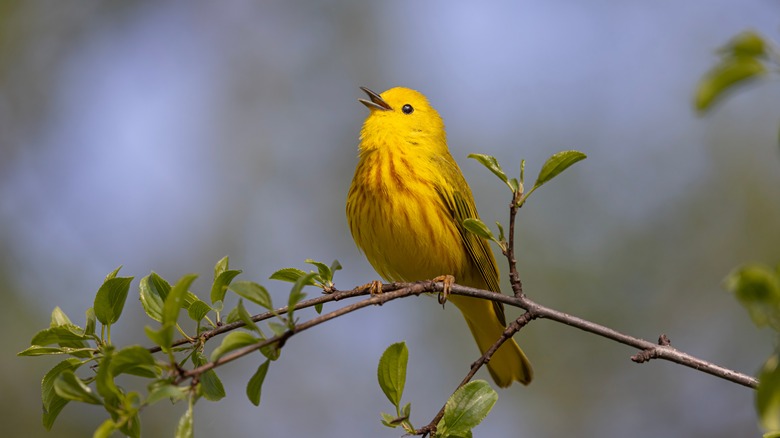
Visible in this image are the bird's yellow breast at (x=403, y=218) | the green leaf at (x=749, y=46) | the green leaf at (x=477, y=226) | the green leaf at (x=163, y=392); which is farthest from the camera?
the bird's yellow breast at (x=403, y=218)

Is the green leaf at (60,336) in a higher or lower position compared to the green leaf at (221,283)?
lower

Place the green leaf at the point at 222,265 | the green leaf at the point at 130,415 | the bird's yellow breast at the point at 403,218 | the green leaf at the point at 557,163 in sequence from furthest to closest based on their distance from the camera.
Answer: the bird's yellow breast at the point at 403,218, the green leaf at the point at 222,265, the green leaf at the point at 557,163, the green leaf at the point at 130,415

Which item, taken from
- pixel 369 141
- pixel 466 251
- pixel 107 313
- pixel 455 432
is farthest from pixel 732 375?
pixel 369 141

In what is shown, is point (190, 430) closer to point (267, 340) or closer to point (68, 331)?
point (267, 340)

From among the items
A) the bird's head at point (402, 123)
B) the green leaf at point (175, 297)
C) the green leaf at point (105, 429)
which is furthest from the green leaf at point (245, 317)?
the bird's head at point (402, 123)

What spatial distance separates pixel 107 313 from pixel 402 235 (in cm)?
218

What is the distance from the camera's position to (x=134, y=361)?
180cm

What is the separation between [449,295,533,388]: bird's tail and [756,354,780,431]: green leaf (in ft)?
9.13

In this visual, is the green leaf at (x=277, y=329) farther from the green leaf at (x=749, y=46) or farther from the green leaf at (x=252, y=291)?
the green leaf at (x=749, y=46)

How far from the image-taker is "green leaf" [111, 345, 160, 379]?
1.77 m

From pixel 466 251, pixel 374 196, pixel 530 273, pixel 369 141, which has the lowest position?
pixel 530 273

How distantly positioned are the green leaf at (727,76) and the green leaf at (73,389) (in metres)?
1.40

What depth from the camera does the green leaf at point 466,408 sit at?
2.10 metres

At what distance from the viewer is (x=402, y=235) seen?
13.8 ft
